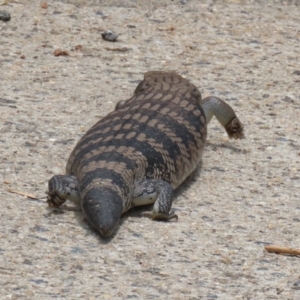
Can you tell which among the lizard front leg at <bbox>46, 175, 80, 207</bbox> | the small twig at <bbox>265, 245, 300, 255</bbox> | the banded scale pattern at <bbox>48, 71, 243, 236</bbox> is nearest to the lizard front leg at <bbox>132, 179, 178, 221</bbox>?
the banded scale pattern at <bbox>48, 71, 243, 236</bbox>

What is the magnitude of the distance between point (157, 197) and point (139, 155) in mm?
333

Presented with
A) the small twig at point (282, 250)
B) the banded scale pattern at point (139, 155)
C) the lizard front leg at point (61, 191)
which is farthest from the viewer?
the lizard front leg at point (61, 191)

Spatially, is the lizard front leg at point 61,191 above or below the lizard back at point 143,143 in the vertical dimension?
below

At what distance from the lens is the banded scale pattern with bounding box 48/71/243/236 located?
6473 millimetres

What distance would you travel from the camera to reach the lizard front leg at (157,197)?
669 centimetres

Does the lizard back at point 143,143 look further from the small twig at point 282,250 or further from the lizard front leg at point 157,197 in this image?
the small twig at point 282,250

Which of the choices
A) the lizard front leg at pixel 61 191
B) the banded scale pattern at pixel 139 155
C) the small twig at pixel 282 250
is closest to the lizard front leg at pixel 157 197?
the banded scale pattern at pixel 139 155

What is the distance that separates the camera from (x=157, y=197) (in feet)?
22.3

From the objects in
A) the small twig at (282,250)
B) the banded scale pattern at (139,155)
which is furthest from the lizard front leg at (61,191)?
the small twig at (282,250)

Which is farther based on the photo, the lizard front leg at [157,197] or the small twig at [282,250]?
the lizard front leg at [157,197]

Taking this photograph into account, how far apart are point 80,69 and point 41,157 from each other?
2165 mm

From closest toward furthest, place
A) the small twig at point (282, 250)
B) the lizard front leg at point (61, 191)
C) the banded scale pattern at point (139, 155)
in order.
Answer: the small twig at point (282, 250) < the banded scale pattern at point (139, 155) < the lizard front leg at point (61, 191)

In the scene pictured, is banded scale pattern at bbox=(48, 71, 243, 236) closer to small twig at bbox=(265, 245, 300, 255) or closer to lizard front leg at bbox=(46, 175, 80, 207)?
lizard front leg at bbox=(46, 175, 80, 207)

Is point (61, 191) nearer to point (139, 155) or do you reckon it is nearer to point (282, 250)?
point (139, 155)
